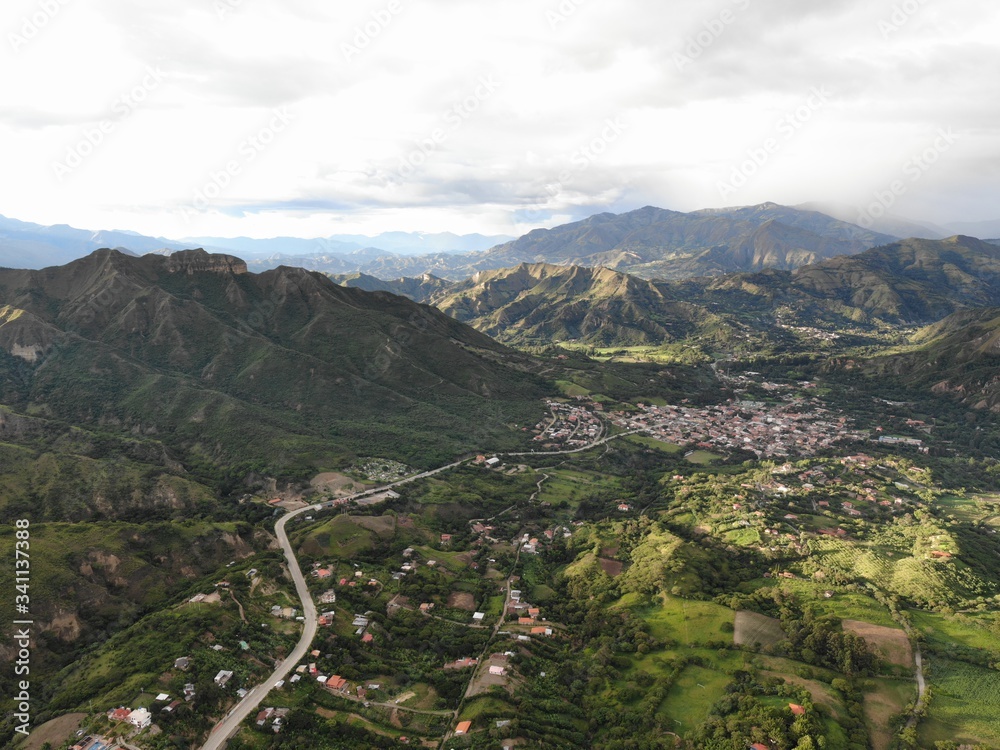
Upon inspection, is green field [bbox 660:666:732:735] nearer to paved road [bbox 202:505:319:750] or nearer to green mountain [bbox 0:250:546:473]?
paved road [bbox 202:505:319:750]

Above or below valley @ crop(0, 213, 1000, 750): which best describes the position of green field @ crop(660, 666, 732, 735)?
below

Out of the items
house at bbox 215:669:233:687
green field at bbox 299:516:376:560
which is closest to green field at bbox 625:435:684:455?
green field at bbox 299:516:376:560

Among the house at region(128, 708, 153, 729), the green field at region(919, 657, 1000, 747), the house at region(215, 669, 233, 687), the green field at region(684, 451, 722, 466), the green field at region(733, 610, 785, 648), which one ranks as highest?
the house at region(128, 708, 153, 729)

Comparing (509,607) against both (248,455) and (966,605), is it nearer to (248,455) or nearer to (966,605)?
(966,605)

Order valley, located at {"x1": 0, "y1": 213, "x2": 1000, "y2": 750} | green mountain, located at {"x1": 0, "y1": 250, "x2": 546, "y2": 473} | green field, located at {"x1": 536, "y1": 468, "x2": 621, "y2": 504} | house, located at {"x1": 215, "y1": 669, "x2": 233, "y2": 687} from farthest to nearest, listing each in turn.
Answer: green mountain, located at {"x1": 0, "y1": 250, "x2": 546, "y2": 473}, green field, located at {"x1": 536, "y1": 468, "x2": 621, "y2": 504}, house, located at {"x1": 215, "y1": 669, "x2": 233, "y2": 687}, valley, located at {"x1": 0, "y1": 213, "x2": 1000, "y2": 750}

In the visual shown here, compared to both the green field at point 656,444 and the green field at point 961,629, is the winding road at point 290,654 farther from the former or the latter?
the green field at point 656,444

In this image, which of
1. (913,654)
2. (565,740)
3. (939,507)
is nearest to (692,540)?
(913,654)

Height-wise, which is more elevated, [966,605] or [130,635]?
[130,635]
